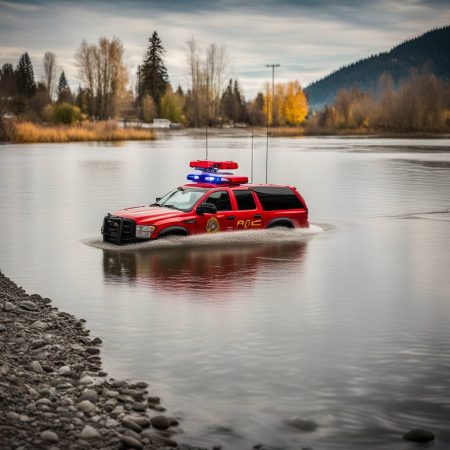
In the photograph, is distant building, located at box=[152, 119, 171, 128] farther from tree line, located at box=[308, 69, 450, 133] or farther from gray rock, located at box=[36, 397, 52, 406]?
gray rock, located at box=[36, 397, 52, 406]

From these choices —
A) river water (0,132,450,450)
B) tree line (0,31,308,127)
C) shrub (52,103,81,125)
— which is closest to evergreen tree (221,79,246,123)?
tree line (0,31,308,127)

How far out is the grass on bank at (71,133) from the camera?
8656 cm

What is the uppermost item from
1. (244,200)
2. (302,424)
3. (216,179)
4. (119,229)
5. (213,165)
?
(213,165)

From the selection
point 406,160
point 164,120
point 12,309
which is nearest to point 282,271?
point 12,309

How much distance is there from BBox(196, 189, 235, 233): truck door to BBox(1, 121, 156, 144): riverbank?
70.9 m

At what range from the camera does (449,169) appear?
54.1 meters

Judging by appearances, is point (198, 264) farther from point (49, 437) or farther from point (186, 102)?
point (186, 102)

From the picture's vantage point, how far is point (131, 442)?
302 inches

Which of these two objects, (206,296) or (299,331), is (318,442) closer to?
(299,331)

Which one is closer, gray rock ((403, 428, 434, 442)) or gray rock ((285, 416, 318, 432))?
gray rock ((403, 428, 434, 442))

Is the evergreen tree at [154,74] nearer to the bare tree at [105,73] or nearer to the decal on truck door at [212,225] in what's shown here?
the bare tree at [105,73]

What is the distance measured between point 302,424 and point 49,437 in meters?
2.61

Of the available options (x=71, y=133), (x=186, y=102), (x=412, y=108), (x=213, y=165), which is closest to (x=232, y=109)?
(x=186, y=102)

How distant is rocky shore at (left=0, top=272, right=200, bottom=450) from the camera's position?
302 inches
